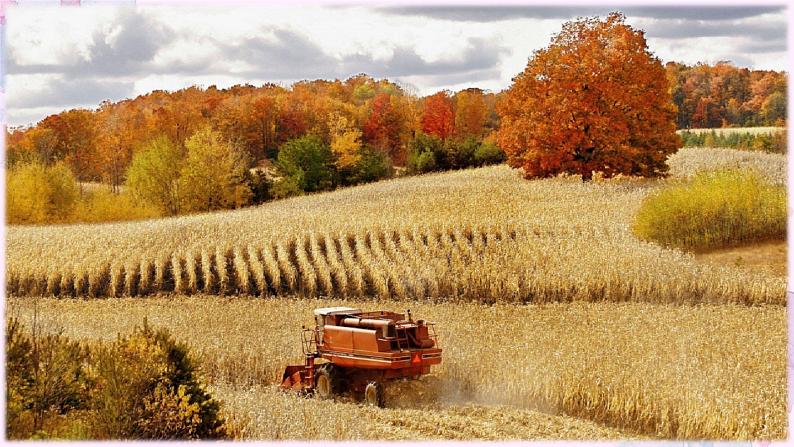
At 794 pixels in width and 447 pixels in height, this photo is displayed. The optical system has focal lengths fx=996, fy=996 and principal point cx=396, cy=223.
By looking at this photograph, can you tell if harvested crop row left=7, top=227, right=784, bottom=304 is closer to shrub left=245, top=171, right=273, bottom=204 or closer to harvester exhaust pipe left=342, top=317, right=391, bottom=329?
harvester exhaust pipe left=342, top=317, right=391, bottom=329

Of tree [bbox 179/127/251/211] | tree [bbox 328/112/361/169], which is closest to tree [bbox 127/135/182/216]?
tree [bbox 179/127/251/211]

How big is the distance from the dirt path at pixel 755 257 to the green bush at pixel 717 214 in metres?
0.11

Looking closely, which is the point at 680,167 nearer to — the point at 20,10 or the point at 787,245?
the point at 787,245

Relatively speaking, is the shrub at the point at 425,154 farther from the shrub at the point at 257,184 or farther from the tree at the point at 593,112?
the shrub at the point at 257,184

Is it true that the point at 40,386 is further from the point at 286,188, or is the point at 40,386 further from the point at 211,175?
the point at 286,188

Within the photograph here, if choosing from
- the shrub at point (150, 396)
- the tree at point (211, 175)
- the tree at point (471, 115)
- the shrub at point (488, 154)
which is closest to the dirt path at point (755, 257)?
the tree at point (471, 115)

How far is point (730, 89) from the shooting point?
12.6 meters

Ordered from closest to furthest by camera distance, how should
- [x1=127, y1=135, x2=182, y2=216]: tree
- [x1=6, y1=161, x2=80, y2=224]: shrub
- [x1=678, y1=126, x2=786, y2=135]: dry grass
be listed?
1. [x1=6, y1=161, x2=80, y2=224]: shrub
2. [x1=678, y1=126, x2=786, y2=135]: dry grass
3. [x1=127, y1=135, x2=182, y2=216]: tree

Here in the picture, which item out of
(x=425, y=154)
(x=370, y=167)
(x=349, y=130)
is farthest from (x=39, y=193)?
(x=425, y=154)

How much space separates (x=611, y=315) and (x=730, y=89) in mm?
3451

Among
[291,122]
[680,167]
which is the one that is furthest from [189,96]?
[680,167]

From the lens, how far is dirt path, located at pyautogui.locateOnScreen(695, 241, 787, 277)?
464 inches

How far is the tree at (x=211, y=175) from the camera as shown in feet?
53.0

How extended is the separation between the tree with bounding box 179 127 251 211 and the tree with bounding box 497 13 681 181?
15.5ft
